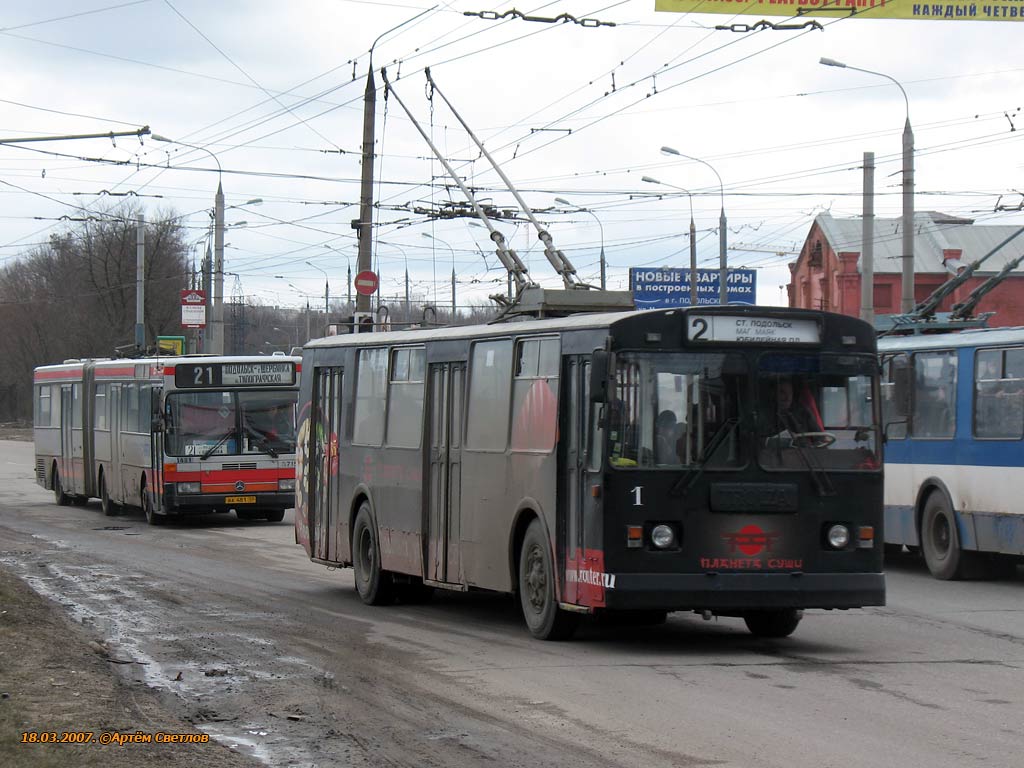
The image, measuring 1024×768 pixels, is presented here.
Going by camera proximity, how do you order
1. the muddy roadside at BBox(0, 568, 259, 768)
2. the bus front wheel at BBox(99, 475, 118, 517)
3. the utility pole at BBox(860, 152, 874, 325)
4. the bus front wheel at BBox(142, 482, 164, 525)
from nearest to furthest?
the muddy roadside at BBox(0, 568, 259, 768) < the bus front wheel at BBox(142, 482, 164, 525) < the utility pole at BBox(860, 152, 874, 325) < the bus front wheel at BBox(99, 475, 118, 517)

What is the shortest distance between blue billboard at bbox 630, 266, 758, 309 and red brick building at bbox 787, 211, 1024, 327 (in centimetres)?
1984

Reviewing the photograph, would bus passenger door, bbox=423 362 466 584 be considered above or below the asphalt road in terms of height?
above

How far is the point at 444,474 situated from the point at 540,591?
2217 mm

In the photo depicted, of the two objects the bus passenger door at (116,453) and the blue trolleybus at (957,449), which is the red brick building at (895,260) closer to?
the bus passenger door at (116,453)

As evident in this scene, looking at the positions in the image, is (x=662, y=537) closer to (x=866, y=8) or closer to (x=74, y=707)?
(x=74, y=707)

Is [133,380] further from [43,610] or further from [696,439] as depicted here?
[696,439]

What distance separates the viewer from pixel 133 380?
29.4m

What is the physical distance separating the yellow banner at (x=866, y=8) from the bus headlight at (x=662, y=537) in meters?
11.4

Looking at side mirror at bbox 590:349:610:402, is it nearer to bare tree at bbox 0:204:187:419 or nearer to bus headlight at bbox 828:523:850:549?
bus headlight at bbox 828:523:850:549

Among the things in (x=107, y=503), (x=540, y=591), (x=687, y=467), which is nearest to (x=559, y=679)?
(x=687, y=467)

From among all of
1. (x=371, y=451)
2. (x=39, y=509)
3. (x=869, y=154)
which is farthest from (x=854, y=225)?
(x=371, y=451)

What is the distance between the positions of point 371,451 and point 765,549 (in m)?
5.41

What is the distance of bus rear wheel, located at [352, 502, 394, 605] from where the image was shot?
51.0ft

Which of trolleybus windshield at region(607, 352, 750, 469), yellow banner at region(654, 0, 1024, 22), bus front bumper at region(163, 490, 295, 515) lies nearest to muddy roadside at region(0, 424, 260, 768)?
trolleybus windshield at region(607, 352, 750, 469)
